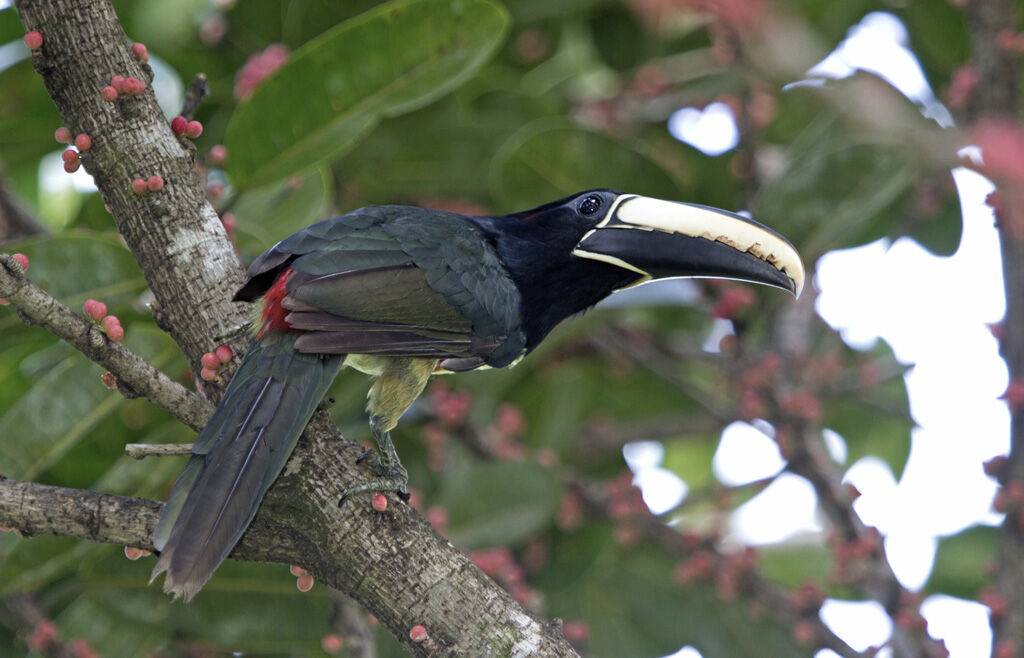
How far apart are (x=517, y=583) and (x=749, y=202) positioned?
5.06 feet

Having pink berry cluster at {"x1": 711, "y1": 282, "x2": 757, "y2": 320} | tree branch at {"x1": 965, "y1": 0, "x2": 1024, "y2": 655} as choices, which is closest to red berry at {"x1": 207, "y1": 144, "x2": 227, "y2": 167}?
pink berry cluster at {"x1": 711, "y1": 282, "x2": 757, "y2": 320}

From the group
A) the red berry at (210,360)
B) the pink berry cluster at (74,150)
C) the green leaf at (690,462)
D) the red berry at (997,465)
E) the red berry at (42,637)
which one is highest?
the pink berry cluster at (74,150)

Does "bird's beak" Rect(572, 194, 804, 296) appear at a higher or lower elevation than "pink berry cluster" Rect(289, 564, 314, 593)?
higher

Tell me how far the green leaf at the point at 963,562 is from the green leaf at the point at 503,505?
5.70 ft

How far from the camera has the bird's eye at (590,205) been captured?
2.96 meters

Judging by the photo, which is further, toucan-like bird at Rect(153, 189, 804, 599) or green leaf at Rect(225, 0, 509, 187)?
green leaf at Rect(225, 0, 509, 187)

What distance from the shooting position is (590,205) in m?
2.97

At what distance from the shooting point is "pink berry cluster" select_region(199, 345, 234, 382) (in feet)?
7.25

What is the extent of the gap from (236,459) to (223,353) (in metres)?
0.26

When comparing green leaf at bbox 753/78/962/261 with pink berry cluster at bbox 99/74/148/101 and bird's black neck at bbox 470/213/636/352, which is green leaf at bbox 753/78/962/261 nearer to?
bird's black neck at bbox 470/213/636/352

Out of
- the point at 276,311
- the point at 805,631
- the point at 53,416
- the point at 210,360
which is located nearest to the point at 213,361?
the point at 210,360

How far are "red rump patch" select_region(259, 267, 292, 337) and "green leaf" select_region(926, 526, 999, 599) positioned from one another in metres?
2.96

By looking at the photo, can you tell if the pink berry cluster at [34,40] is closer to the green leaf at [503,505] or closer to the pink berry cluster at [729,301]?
the green leaf at [503,505]

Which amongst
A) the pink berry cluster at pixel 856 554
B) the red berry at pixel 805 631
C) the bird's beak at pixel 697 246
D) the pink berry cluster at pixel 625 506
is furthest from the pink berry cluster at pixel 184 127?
the red berry at pixel 805 631
